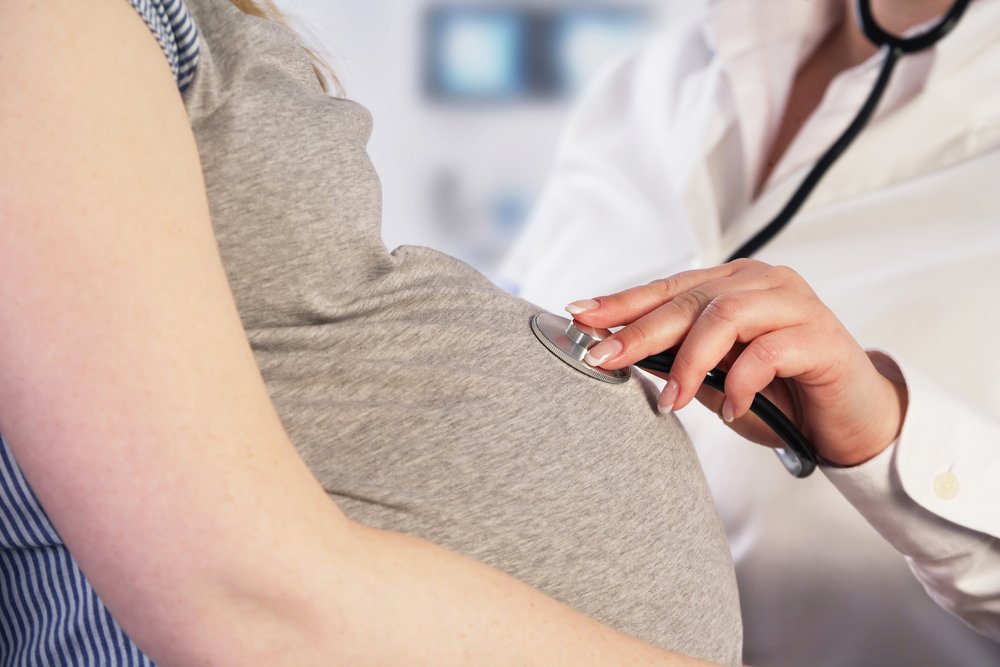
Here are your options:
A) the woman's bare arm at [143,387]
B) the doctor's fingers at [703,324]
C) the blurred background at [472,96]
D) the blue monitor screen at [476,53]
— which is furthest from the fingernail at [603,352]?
the blue monitor screen at [476,53]

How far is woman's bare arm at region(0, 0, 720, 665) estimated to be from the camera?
0.40 metres

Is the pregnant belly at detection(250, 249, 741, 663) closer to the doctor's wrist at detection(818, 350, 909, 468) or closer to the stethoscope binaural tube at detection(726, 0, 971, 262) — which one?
the doctor's wrist at detection(818, 350, 909, 468)

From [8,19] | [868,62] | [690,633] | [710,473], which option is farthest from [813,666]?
[8,19]

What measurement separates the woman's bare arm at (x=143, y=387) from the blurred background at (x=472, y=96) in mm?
2152

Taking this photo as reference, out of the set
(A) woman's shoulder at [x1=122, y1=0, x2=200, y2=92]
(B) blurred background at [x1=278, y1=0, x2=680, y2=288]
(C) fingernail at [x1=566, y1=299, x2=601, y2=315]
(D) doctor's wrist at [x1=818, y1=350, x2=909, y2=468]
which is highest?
(A) woman's shoulder at [x1=122, y1=0, x2=200, y2=92]

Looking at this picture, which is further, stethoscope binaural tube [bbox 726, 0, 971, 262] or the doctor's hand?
stethoscope binaural tube [bbox 726, 0, 971, 262]

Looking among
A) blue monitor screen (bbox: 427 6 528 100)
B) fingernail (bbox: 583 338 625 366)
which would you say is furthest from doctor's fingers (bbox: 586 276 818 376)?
blue monitor screen (bbox: 427 6 528 100)

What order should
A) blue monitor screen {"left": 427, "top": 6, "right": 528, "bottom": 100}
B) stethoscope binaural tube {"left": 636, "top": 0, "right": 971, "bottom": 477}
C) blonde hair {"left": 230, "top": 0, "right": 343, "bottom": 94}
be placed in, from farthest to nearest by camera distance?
blue monitor screen {"left": 427, "top": 6, "right": 528, "bottom": 100} → stethoscope binaural tube {"left": 636, "top": 0, "right": 971, "bottom": 477} → blonde hair {"left": 230, "top": 0, "right": 343, "bottom": 94}

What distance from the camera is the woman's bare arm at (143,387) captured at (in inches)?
15.8

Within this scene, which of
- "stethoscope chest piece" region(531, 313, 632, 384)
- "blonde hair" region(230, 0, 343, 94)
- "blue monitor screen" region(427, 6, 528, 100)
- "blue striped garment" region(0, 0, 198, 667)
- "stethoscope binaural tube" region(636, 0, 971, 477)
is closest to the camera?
"blue striped garment" region(0, 0, 198, 667)

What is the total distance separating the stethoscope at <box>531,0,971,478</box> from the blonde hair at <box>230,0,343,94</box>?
0.28 meters

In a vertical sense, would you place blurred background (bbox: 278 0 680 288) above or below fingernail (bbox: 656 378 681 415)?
below

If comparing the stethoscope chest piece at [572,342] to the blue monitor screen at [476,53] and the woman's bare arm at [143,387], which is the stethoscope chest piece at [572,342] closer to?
the woman's bare arm at [143,387]

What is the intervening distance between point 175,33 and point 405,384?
232mm
